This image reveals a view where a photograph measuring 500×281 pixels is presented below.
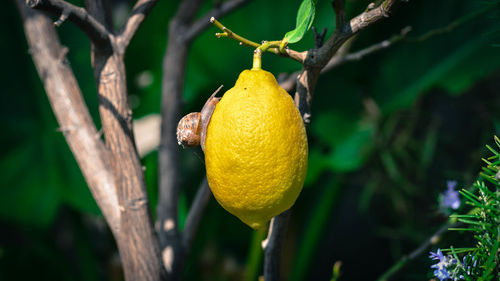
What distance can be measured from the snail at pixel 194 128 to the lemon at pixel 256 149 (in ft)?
0.06

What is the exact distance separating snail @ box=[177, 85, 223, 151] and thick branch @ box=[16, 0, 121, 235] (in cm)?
23

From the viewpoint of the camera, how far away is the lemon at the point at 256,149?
30 centimetres

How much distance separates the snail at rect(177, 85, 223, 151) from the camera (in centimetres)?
33

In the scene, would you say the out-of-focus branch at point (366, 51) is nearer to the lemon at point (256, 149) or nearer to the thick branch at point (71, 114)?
the lemon at point (256, 149)

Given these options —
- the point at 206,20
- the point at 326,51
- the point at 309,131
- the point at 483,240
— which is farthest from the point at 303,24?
the point at 309,131

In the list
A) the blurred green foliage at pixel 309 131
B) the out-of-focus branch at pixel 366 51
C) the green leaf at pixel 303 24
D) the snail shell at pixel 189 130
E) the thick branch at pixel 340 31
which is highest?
the green leaf at pixel 303 24

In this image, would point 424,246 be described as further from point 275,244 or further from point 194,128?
point 194,128

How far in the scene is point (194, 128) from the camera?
0.33 m

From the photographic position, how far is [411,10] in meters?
0.87

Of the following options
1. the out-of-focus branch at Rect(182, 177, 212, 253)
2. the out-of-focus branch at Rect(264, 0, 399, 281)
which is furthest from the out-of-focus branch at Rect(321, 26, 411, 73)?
the out-of-focus branch at Rect(182, 177, 212, 253)

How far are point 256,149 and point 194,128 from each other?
0.21 feet

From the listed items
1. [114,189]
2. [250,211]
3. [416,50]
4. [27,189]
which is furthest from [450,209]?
[27,189]

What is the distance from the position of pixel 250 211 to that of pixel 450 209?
256mm

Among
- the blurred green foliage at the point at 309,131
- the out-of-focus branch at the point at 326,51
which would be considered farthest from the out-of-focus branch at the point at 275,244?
the blurred green foliage at the point at 309,131
